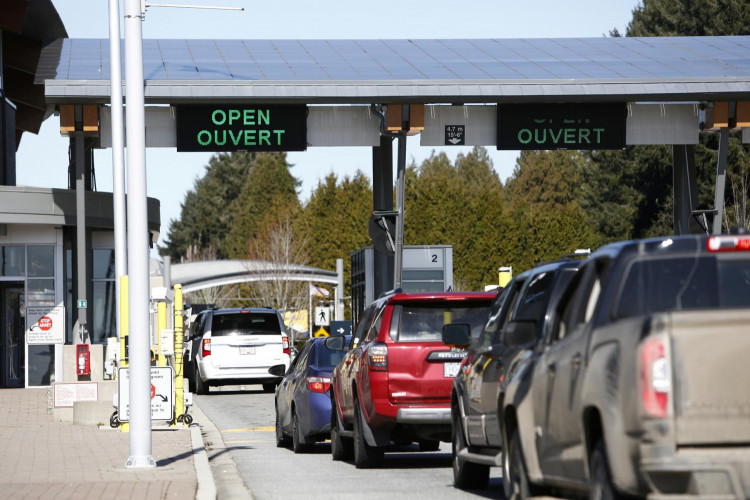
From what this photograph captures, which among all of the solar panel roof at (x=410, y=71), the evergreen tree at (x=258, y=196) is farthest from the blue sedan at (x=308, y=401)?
the evergreen tree at (x=258, y=196)

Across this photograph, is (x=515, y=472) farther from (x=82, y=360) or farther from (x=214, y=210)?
(x=214, y=210)

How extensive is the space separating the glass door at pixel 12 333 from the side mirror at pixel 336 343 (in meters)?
21.2

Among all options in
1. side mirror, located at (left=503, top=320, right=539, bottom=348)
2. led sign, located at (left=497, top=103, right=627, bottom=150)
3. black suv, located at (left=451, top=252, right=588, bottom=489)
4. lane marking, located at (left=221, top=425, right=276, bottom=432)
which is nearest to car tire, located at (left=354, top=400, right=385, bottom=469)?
black suv, located at (left=451, top=252, right=588, bottom=489)

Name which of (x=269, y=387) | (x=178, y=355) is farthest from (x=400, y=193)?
(x=269, y=387)

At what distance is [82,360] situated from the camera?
27266 mm

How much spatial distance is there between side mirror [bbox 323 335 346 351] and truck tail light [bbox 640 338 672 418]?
404 inches

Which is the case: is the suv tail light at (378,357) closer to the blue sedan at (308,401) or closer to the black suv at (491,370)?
the black suv at (491,370)

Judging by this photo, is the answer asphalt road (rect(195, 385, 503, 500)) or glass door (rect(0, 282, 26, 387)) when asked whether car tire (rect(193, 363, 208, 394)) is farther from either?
asphalt road (rect(195, 385, 503, 500))

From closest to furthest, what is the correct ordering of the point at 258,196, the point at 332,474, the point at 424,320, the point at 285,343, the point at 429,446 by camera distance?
1. the point at 424,320
2. the point at 332,474
3. the point at 429,446
4. the point at 285,343
5. the point at 258,196

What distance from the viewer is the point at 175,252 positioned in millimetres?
141250

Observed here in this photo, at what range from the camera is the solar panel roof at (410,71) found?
27.2 meters

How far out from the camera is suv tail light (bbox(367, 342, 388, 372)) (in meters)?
13.8

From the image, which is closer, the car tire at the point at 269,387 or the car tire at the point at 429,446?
the car tire at the point at 429,446

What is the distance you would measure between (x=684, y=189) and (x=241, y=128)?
32.0 ft
